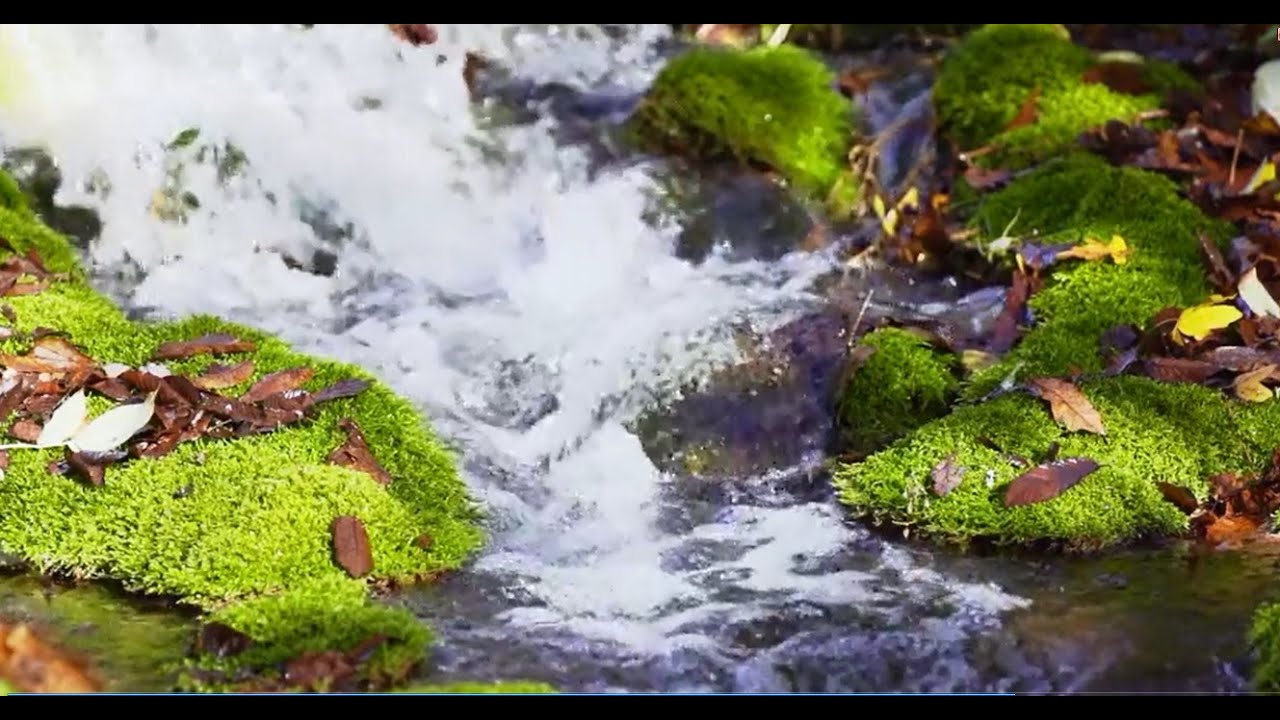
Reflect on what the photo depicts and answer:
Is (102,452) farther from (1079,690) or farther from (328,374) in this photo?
(1079,690)

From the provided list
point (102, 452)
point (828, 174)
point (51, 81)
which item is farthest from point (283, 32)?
point (102, 452)

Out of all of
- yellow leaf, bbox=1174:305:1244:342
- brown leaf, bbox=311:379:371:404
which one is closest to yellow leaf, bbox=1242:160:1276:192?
yellow leaf, bbox=1174:305:1244:342

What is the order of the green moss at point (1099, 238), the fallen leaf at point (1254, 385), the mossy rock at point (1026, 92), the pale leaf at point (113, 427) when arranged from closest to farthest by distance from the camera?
the pale leaf at point (113, 427) → the fallen leaf at point (1254, 385) → the green moss at point (1099, 238) → the mossy rock at point (1026, 92)

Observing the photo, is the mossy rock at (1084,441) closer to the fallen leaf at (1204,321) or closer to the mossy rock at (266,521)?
the fallen leaf at (1204,321)

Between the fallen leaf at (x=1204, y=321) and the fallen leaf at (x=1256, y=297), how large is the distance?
0.12 metres

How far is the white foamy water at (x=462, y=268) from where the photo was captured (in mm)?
3896

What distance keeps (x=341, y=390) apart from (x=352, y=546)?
843mm

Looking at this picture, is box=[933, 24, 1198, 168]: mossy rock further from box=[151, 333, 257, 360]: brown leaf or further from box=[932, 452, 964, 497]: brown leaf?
box=[151, 333, 257, 360]: brown leaf

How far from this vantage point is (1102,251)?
5.21m

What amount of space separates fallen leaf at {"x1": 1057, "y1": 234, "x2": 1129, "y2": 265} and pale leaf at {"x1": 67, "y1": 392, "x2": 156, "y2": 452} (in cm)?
363

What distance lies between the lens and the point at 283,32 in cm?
739

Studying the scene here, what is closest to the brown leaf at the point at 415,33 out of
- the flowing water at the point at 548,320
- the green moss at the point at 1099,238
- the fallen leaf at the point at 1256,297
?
the flowing water at the point at 548,320

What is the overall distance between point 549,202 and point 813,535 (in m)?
3.00

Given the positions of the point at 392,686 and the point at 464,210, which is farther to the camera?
the point at 464,210
